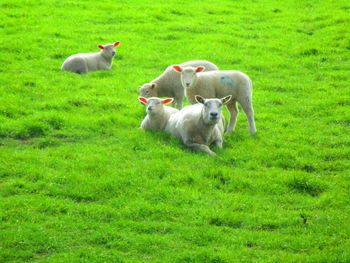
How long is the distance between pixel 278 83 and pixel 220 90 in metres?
4.29

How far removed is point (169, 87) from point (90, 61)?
3.82m

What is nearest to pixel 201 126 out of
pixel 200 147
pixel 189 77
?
pixel 200 147

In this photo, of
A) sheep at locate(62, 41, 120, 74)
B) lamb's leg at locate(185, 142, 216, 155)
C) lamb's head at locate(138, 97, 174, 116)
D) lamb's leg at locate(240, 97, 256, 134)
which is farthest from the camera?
sheep at locate(62, 41, 120, 74)

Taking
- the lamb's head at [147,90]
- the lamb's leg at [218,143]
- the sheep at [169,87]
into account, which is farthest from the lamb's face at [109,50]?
the lamb's leg at [218,143]

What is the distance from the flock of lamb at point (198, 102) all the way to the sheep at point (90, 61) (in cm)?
333

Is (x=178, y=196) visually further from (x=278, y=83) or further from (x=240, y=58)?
(x=240, y=58)

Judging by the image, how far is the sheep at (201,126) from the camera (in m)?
11.2

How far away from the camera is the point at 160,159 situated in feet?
35.3

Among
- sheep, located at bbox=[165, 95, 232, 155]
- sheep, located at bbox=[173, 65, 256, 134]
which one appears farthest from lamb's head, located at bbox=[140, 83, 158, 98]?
sheep, located at bbox=[165, 95, 232, 155]

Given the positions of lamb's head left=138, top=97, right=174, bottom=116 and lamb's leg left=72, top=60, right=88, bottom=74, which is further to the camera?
lamb's leg left=72, top=60, right=88, bottom=74

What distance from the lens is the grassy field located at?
7855 mm

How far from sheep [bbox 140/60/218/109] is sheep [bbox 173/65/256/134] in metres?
1.24

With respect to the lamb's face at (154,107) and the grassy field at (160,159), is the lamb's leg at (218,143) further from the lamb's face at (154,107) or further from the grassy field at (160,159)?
the lamb's face at (154,107)

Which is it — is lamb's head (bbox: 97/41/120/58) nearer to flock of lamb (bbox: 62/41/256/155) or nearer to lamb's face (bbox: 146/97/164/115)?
flock of lamb (bbox: 62/41/256/155)
